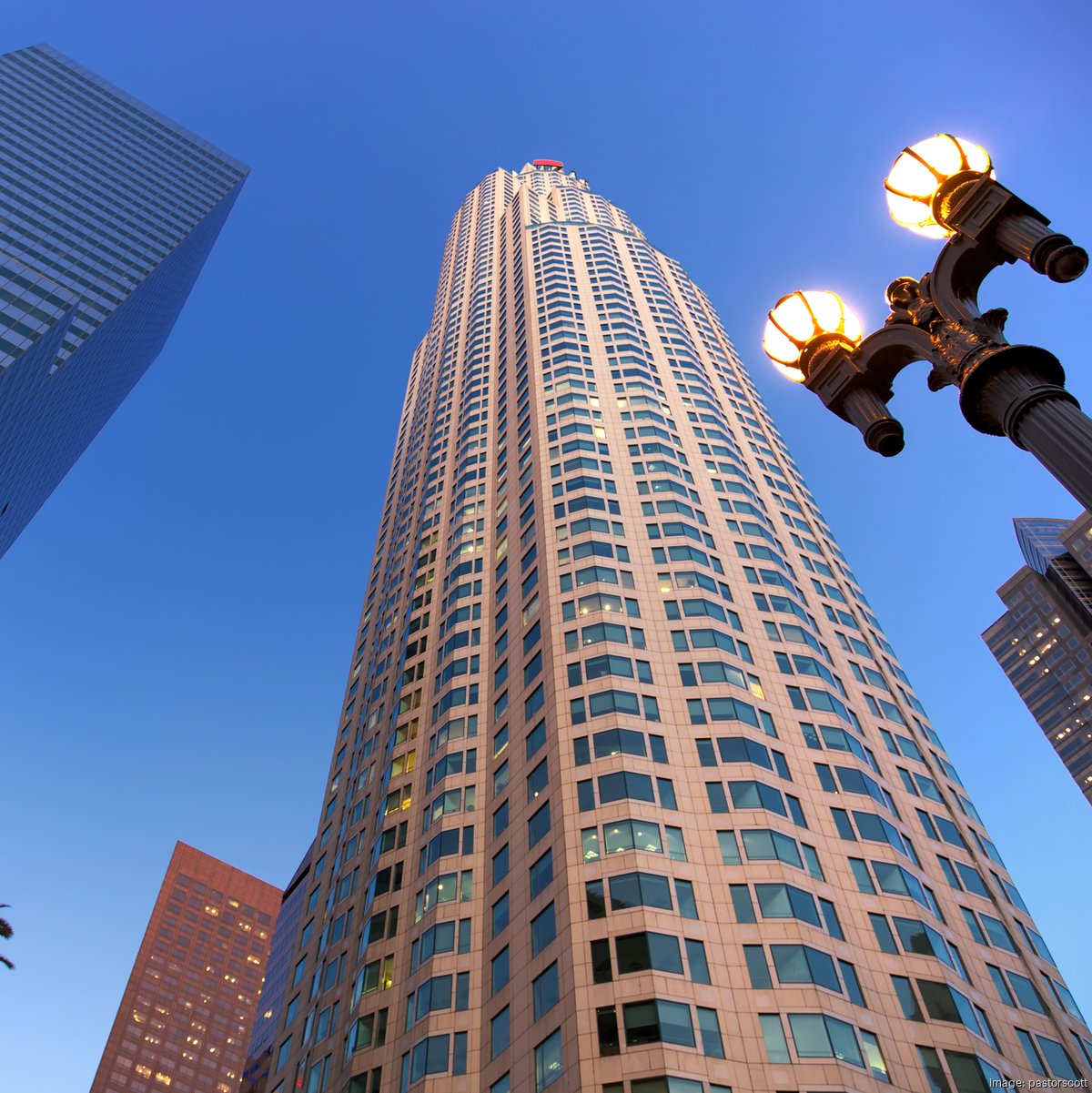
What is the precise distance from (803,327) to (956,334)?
215 centimetres

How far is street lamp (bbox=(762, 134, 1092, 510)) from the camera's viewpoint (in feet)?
29.7

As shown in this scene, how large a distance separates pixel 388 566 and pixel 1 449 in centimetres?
3955

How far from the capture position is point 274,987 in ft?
352

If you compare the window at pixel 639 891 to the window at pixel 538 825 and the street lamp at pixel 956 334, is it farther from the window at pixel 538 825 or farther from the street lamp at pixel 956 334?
the street lamp at pixel 956 334

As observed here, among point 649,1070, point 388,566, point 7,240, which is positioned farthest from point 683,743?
point 7,240

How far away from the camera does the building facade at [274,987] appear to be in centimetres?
9725

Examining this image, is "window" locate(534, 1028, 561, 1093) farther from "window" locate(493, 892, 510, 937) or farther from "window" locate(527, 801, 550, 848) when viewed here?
"window" locate(527, 801, 550, 848)

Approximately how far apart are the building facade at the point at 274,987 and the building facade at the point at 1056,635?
122 meters

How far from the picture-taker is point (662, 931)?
41.8m

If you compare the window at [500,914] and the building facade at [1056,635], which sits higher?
the building facade at [1056,635]

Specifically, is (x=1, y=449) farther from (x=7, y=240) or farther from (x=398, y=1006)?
(x=398, y=1006)

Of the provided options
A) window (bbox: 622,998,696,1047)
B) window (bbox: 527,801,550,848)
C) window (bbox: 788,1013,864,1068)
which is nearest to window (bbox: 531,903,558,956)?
window (bbox: 527,801,550,848)

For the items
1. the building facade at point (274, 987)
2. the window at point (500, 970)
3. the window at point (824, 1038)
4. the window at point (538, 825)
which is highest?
the building facade at point (274, 987)

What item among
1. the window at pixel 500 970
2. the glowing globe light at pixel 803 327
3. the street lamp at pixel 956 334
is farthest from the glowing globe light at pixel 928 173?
the window at pixel 500 970
